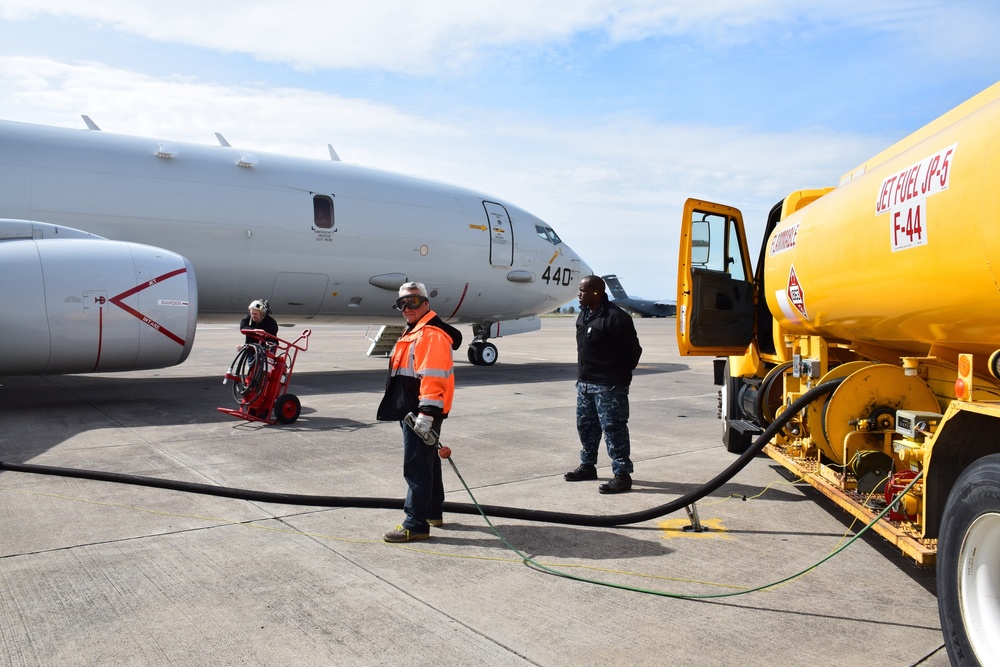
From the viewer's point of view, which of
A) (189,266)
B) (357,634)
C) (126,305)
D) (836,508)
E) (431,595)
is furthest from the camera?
(189,266)

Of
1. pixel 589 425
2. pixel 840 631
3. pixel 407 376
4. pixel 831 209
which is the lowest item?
pixel 840 631

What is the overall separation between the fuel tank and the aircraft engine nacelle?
27.2 ft

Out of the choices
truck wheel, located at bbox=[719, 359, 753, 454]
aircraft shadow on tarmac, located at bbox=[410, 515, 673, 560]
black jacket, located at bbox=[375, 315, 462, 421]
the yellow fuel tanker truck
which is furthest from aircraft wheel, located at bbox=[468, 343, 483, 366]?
black jacket, located at bbox=[375, 315, 462, 421]

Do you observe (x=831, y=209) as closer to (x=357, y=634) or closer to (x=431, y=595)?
(x=431, y=595)

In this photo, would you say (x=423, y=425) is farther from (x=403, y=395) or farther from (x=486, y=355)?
(x=486, y=355)

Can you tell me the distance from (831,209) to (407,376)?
120 inches

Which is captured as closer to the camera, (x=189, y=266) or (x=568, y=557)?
(x=568, y=557)

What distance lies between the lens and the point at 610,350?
6.83m

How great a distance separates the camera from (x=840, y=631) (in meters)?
3.91

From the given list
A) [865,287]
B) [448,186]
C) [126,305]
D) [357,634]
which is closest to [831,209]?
[865,287]

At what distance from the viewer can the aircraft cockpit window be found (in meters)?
18.5

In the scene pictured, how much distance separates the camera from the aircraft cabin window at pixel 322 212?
14.4m

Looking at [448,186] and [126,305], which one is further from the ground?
[448,186]

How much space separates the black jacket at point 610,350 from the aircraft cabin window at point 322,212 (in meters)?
8.66
